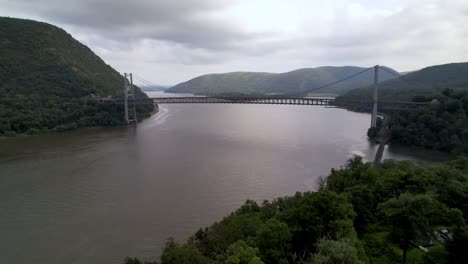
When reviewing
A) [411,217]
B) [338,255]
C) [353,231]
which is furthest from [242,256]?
[411,217]

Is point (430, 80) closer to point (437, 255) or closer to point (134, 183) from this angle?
point (134, 183)

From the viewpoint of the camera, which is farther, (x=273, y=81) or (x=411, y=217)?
(x=273, y=81)

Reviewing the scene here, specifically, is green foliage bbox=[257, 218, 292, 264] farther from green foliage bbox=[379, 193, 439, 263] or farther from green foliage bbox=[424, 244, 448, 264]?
green foliage bbox=[424, 244, 448, 264]

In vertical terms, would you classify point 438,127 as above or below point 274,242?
above

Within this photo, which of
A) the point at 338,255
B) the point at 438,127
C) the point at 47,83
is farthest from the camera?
the point at 47,83

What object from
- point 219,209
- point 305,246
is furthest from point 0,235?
point 305,246

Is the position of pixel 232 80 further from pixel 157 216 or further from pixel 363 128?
pixel 157 216

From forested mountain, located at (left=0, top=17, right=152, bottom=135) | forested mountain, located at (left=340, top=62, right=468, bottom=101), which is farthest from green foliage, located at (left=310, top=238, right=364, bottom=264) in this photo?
forested mountain, located at (left=340, top=62, right=468, bottom=101)
